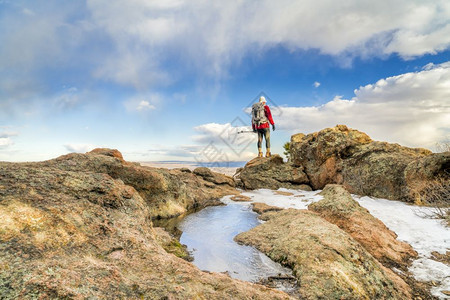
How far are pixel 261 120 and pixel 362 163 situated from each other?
29.0 ft

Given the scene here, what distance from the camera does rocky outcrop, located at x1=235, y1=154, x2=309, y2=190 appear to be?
56.4 ft

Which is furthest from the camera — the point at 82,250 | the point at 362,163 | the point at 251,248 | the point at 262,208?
the point at 362,163

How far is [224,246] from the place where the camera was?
6.22m

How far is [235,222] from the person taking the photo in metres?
8.69

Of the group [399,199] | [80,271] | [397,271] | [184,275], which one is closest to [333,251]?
[397,271]

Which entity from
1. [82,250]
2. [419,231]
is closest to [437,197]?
[419,231]

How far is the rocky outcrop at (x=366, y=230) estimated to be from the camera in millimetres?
5949

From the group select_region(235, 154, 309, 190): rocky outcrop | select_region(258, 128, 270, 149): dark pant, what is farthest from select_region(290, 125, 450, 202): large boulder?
select_region(258, 128, 270, 149): dark pant

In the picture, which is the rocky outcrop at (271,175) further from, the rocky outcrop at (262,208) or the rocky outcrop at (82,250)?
the rocky outcrop at (82,250)

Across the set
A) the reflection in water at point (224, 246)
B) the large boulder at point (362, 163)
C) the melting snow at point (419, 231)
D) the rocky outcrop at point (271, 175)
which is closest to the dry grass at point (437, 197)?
the melting snow at point (419, 231)

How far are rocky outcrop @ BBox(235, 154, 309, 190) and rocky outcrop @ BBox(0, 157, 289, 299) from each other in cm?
1403

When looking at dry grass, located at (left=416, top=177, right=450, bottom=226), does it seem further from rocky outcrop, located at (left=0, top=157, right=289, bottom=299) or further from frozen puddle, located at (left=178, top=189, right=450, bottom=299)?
rocky outcrop, located at (left=0, top=157, right=289, bottom=299)

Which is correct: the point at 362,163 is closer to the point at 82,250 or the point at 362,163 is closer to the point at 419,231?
the point at 419,231

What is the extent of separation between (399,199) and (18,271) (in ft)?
44.0
